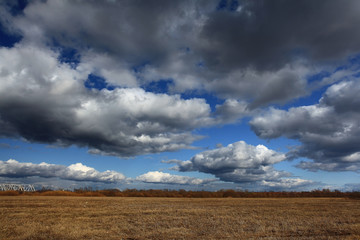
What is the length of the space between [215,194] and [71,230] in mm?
60643

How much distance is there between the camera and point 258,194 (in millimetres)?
74188

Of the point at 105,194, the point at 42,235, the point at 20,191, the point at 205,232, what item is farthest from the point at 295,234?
the point at 20,191

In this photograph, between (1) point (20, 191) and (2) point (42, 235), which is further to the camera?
(1) point (20, 191)

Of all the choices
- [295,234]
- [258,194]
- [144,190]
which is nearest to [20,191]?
[144,190]

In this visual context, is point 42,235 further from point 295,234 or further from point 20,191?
point 20,191

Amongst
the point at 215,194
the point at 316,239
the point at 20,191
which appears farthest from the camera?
the point at 215,194

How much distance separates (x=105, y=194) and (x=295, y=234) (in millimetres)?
65017

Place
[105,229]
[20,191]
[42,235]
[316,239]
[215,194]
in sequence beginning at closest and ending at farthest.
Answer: [316,239], [42,235], [105,229], [20,191], [215,194]

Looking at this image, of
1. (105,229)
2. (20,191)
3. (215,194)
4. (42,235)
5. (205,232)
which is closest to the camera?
(42,235)

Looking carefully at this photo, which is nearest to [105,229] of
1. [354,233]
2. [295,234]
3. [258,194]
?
[295,234]

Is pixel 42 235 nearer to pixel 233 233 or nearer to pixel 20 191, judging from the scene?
pixel 233 233

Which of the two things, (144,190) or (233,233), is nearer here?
(233,233)

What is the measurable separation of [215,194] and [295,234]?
59.5 meters

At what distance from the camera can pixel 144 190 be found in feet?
250
